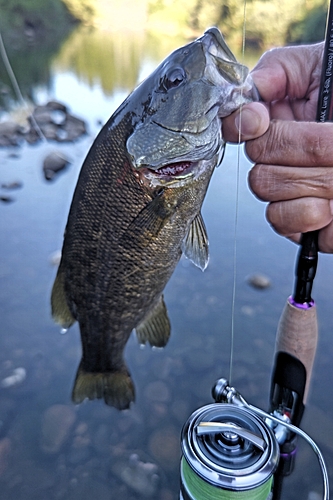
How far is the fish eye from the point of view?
3.73 ft

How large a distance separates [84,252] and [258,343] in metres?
1.77

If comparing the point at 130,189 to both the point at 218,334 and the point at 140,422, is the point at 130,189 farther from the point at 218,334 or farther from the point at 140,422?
the point at 218,334

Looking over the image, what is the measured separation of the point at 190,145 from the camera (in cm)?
113

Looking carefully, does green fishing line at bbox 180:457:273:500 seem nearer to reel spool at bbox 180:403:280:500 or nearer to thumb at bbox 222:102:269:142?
reel spool at bbox 180:403:280:500

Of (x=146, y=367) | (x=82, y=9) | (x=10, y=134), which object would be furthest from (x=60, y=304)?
(x=82, y=9)

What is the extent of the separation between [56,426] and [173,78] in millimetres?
1802

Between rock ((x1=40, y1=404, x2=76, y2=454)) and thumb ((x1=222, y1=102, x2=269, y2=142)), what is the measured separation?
1725 millimetres

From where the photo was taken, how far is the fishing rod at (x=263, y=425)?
904mm

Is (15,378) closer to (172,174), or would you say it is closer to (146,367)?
(146,367)

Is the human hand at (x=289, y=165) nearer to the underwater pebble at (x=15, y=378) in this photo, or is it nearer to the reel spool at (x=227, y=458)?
the reel spool at (x=227, y=458)

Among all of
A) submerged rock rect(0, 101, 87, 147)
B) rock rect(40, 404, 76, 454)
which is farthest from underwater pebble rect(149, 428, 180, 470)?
submerged rock rect(0, 101, 87, 147)

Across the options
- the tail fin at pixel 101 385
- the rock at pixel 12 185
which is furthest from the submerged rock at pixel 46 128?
the tail fin at pixel 101 385

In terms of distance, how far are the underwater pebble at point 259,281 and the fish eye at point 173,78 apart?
229 centimetres

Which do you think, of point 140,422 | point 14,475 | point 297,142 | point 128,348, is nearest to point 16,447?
point 14,475
